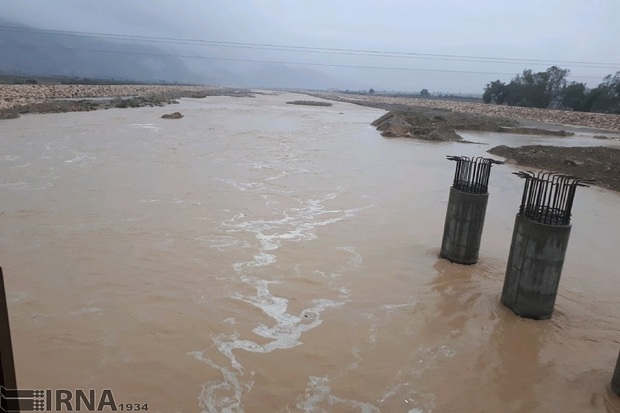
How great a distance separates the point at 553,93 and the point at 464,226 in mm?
82902

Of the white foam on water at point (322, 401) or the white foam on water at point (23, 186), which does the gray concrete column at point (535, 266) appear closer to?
the white foam on water at point (322, 401)

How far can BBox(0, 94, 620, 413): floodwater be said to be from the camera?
4.62 meters

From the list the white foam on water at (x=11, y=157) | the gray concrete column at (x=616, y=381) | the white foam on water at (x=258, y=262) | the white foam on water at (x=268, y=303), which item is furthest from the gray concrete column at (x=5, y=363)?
the white foam on water at (x=11, y=157)

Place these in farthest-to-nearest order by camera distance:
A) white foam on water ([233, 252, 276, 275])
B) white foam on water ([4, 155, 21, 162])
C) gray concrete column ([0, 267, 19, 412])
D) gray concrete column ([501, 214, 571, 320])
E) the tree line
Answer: the tree line < white foam on water ([4, 155, 21, 162]) < white foam on water ([233, 252, 276, 275]) < gray concrete column ([501, 214, 571, 320]) < gray concrete column ([0, 267, 19, 412])

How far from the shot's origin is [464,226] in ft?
25.7

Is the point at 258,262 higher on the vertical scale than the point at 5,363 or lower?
lower

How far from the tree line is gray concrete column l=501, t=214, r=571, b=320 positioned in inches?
2820

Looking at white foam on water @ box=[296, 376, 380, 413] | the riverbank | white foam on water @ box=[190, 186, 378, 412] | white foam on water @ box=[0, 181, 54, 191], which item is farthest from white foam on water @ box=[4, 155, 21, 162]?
the riverbank

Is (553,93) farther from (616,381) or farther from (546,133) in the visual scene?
(616,381)

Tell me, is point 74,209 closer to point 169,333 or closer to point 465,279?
point 169,333

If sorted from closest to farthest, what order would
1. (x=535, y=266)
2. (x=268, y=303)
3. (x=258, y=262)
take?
(x=535, y=266), (x=268, y=303), (x=258, y=262)

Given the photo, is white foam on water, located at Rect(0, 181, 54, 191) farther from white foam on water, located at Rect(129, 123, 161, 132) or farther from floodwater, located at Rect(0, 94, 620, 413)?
white foam on water, located at Rect(129, 123, 161, 132)

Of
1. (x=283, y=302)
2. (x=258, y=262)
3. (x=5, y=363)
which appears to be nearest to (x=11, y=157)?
(x=258, y=262)

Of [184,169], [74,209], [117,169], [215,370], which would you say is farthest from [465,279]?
[117,169]
